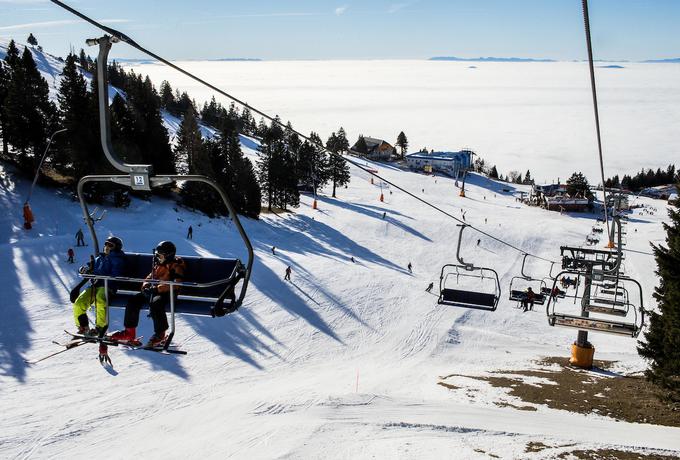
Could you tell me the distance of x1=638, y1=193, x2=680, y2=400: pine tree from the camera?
1697 centimetres

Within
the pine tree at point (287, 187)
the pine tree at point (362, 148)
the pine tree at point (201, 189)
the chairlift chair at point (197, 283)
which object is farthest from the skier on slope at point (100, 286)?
the pine tree at point (362, 148)

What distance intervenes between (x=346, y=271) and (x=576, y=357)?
1525cm

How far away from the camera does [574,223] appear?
5878 cm

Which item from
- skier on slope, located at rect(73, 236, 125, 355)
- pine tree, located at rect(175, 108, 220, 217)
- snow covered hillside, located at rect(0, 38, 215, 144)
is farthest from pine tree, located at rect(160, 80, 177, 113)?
skier on slope, located at rect(73, 236, 125, 355)

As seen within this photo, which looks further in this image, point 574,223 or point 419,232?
point 574,223

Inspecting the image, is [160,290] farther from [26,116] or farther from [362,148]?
[362,148]

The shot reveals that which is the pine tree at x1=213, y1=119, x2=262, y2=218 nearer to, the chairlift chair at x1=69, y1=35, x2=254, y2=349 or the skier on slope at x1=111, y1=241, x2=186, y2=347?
the chairlift chair at x1=69, y1=35, x2=254, y2=349

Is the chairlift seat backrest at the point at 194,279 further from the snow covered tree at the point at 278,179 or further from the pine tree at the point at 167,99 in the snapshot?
the pine tree at the point at 167,99

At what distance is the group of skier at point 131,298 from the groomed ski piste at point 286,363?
8.45m

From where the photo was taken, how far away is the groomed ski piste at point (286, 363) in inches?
626

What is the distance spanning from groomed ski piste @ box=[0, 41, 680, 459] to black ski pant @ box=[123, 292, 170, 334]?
854 cm

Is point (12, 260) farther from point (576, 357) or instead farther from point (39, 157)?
point (576, 357)

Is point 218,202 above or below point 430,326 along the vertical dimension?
above

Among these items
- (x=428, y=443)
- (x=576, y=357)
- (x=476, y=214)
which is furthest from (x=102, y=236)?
(x=476, y=214)
